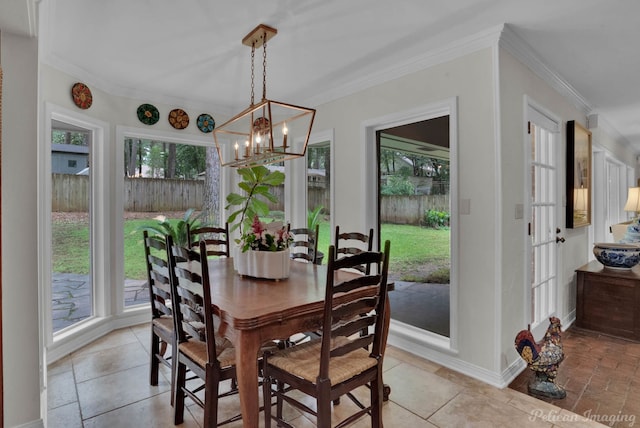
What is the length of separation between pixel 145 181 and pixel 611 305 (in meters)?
4.94

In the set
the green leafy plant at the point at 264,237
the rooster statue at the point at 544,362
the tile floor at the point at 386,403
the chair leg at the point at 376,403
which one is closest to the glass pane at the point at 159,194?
the tile floor at the point at 386,403

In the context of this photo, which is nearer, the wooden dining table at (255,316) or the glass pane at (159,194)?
the wooden dining table at (255,316)

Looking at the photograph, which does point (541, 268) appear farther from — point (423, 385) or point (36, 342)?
point (36, 342)

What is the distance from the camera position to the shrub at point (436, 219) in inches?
115

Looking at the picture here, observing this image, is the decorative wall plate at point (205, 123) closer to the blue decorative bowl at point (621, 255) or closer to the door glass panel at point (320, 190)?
the door glass panel at point (320, 190)

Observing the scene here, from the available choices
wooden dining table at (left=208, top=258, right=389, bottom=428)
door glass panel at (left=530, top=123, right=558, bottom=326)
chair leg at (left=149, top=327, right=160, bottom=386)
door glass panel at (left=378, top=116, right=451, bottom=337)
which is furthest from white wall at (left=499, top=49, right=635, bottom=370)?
chair leg at (left=149, top=327, right=160, bottom=386)

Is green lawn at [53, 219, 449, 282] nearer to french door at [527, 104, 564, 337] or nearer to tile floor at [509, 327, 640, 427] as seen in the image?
french door at [527, 104, 564, 337]

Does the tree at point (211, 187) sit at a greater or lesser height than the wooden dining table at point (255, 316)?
greater

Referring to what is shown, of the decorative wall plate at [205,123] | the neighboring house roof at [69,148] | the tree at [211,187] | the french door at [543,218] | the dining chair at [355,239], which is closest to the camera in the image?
the dining chair at [355,239]

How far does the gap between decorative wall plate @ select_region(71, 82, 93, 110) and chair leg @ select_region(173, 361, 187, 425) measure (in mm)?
2504

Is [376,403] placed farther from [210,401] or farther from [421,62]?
[421,62]

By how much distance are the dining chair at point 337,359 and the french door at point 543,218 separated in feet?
5.48

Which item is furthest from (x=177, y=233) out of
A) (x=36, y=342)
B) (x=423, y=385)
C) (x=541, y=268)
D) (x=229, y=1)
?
(x=541, y=268)

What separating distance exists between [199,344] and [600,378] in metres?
2.84
